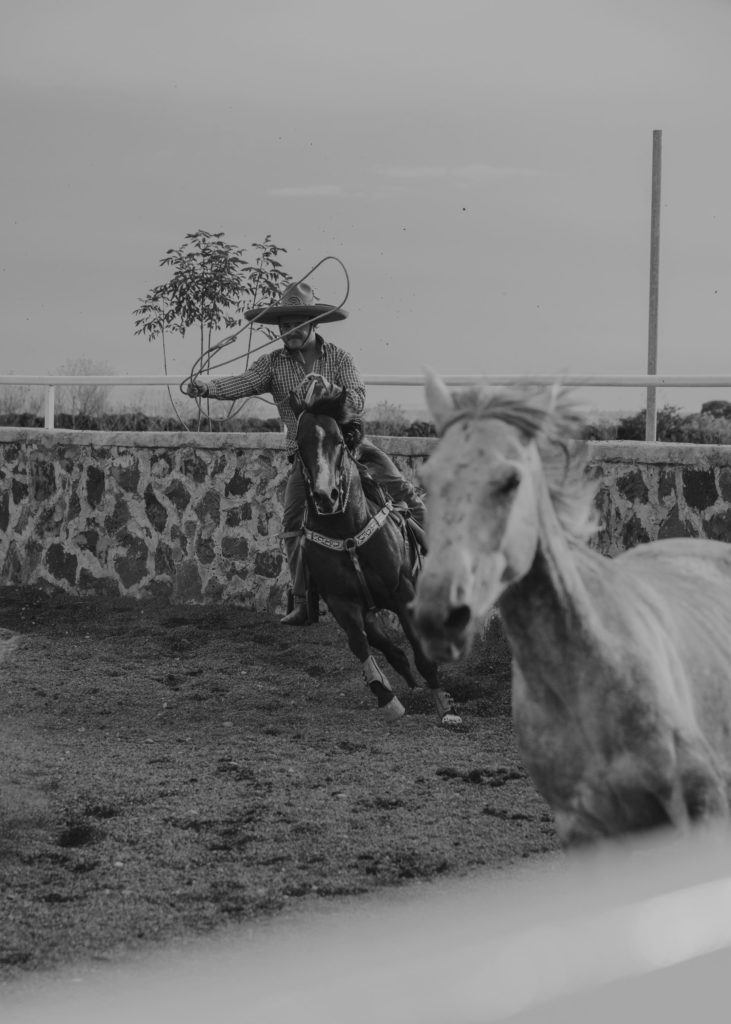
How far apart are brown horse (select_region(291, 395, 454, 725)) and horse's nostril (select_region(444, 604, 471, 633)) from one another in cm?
488

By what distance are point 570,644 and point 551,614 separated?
0.07m

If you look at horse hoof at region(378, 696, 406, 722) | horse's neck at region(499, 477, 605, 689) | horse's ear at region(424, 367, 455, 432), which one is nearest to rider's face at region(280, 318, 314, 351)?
horse hoof at region(378, 696, 406, 722)

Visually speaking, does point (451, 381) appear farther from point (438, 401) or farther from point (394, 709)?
point (438, 401)

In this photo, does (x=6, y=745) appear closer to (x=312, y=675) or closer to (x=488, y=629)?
(x=312, y=675)

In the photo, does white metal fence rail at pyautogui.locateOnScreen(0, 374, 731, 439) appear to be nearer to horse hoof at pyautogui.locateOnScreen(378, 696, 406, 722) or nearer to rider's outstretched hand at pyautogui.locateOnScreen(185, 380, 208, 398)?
rider's outstretched hand at pyautogui.locateOnScreen(185, 380, 208, 398)

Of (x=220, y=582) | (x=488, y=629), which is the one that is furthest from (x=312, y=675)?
(x=220, y=582)

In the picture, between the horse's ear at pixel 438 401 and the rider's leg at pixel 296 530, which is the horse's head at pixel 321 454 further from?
the horse's ear at pixel 438 401

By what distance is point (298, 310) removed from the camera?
27.7 ft

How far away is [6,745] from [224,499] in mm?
4014

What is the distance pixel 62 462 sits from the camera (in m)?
12.0

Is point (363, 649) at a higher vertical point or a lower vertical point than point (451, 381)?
lower

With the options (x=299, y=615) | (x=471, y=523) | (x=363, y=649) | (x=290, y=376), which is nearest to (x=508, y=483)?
(x=471, y=523)

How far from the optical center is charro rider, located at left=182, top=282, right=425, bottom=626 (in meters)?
7.90

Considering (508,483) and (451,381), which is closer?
(508,483)
